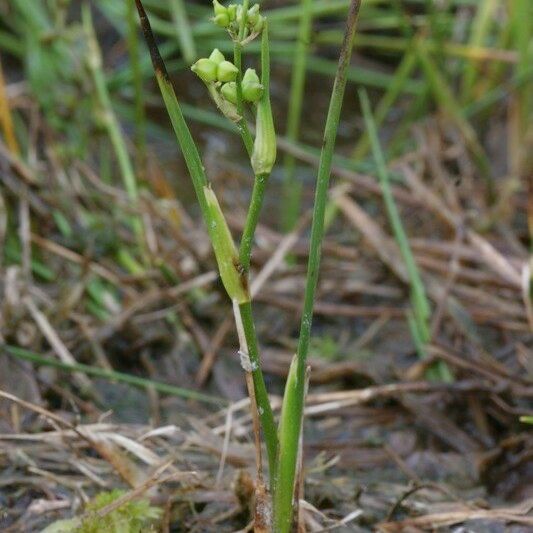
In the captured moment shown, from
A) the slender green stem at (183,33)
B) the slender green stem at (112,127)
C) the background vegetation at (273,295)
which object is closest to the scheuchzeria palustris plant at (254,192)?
the background vegetation at (273,295)

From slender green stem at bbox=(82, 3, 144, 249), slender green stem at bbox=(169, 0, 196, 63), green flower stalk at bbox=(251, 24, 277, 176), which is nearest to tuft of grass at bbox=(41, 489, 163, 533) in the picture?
green flower stalk at bbox=(251, 24, 277, 176)

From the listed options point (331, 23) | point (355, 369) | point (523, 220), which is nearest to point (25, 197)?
point (355, 369)

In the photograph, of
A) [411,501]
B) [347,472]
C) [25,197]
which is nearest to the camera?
[411,501]

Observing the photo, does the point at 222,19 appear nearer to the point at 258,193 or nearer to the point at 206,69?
the point at 206,69

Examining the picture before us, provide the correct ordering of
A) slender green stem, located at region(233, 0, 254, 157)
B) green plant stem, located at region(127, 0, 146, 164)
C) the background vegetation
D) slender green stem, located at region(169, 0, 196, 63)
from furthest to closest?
1. slender green stem, located at region(169, 0, 196, 63)
2. green plant stem, located at region(127, 0, 146, 164)
3. the background vegetation
4. slender green stem, located at region(233, 0, 254, 157)

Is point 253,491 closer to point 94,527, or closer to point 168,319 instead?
point 94,527

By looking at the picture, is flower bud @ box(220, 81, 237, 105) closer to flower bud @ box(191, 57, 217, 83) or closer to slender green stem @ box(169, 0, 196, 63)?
flower bud @ box(191, 57, 217, 83)

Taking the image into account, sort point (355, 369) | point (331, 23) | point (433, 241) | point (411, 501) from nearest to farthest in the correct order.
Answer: point (411, 501)
point (355, 369)
point (433, 241)
point (331, 23)
